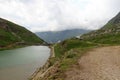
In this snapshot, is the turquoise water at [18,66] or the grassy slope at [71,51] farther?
the turquoise water at [18,66]

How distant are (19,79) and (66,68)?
20975 mm

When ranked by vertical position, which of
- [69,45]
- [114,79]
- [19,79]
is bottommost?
[19,79]

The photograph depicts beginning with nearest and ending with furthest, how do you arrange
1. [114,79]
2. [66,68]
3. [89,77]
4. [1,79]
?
[114,79] → [89,77] → [66,68] → [1,79]

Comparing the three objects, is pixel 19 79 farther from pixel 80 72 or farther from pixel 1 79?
pixel 80 72

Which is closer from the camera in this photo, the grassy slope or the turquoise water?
the grassy slope

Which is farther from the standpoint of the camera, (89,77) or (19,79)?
(19,79)

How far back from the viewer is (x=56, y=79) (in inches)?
1067

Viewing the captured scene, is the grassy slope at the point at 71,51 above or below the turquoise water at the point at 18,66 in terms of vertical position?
above

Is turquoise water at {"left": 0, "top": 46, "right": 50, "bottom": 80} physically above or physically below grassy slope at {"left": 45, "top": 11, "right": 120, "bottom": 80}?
below

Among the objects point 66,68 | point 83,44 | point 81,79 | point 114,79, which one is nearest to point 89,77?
point 81,79

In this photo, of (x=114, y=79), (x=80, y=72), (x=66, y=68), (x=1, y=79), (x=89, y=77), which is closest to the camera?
(x=114, y=79)

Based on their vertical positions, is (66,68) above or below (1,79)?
above

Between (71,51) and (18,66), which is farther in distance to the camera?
(18,66)

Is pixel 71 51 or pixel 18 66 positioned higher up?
pixel 71 51
